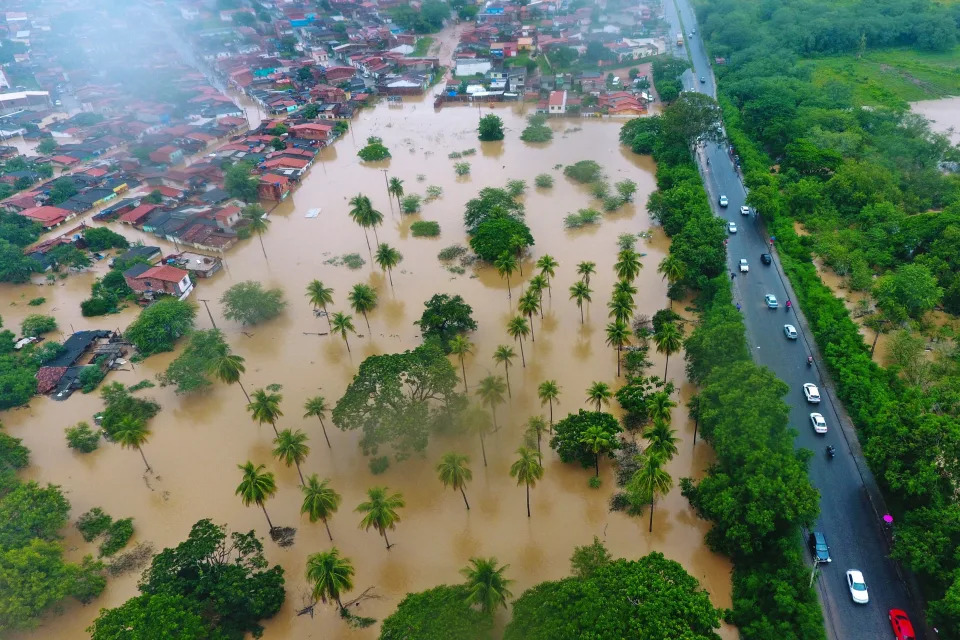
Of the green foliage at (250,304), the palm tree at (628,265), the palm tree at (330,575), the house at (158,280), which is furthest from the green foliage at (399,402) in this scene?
the house at (158,280)

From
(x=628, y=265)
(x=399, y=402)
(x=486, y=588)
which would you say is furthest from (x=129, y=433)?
(x=628, y=265)

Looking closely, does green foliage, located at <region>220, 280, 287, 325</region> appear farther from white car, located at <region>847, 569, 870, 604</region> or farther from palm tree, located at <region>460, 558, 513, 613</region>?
white car, located at <region>847, 569, 870, 604</region>

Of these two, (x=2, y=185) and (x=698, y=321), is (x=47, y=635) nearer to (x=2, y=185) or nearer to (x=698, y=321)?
(x=698, y=321)

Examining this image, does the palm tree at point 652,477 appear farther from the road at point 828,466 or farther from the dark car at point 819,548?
the road at point 828,466

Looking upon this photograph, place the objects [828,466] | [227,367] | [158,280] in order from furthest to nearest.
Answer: [158,280] < [227,367] < [828,466]

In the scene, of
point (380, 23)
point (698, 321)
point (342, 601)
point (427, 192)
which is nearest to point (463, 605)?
point (342, 601)

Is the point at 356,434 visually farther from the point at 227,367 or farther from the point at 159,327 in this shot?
the point at 159,327
